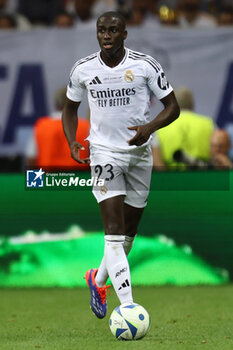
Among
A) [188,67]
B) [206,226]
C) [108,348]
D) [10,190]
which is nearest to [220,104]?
[188,67]

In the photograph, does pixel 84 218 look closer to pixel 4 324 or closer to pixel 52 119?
pixel 52 119

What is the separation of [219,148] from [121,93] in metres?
4.20

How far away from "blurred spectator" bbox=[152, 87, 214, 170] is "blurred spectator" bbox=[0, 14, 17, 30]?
3.36 meters

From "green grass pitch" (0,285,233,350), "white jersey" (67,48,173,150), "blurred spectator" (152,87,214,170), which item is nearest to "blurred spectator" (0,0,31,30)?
"blurred spectator" (152,87,214,170)

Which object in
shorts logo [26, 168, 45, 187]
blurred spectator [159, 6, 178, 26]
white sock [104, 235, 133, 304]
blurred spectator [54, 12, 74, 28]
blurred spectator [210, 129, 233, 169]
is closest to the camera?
white sock [104, 235, 133, 304]

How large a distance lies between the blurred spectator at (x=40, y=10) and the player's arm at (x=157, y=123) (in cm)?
712

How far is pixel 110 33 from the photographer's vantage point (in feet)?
22.5

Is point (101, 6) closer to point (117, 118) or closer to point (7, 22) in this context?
point (7, 22)

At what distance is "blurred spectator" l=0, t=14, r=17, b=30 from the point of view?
13.1m

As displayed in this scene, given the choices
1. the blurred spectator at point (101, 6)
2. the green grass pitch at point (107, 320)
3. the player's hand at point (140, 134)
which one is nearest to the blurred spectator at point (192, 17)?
the blurred spectator at point (101, 6)

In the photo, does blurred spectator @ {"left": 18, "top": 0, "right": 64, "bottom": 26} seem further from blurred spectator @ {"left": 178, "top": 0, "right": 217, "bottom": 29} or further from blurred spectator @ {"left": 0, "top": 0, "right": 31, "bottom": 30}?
blurred spectator @ {"left": 178, "top": 0, "right": 217, "bottom": 29}

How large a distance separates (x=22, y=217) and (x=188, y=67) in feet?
10.7

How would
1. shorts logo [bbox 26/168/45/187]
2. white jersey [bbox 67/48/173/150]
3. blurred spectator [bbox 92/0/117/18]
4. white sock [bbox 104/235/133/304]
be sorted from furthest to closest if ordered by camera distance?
blurred spectator [bbox 92/0/117/18], shorts logo [bbox 26/168/45/187], white jersey [bbox 67/48/173/150], white sock [bbox 104/235/133/304]

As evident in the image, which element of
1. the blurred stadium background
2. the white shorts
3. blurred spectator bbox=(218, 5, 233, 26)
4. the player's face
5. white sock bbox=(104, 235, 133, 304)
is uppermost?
the player's face
